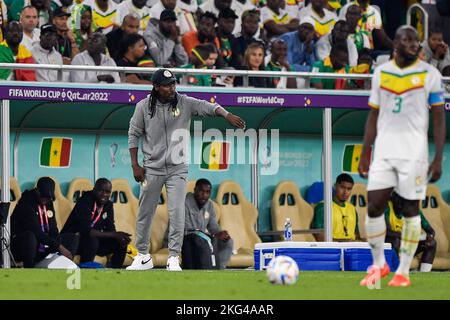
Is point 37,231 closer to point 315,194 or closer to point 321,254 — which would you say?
point 321,254

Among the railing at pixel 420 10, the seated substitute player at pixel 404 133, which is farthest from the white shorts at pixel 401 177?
the railing at pixel 420 10

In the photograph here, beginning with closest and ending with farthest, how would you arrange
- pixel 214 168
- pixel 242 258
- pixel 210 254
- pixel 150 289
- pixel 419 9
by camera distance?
pixel 150 289 → pixel 210 254 → pixel 242 258 → pixel 214 168 → pixel 419 9

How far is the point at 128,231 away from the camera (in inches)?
773

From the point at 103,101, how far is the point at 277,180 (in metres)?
4.20

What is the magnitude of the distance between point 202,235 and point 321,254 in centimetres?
230

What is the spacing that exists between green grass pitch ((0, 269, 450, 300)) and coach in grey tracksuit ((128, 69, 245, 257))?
1360mm

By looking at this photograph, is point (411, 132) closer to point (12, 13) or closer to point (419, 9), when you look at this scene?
point (12, 13)

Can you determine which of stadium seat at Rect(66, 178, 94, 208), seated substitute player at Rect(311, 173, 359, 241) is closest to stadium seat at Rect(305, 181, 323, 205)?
seated substitute player at Rect(311, 173, 359, 241)

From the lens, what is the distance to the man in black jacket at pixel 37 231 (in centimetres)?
1731

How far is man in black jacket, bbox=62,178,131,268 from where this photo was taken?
1800 cm

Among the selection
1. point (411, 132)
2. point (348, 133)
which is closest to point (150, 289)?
point (411, 132)

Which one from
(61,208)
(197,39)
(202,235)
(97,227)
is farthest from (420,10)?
(97,227)

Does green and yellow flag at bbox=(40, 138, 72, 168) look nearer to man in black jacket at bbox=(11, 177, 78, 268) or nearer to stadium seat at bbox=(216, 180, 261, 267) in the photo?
man in black jacket at bbox=(11, 177, 78, 268)

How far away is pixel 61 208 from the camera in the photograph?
19.2 metres
